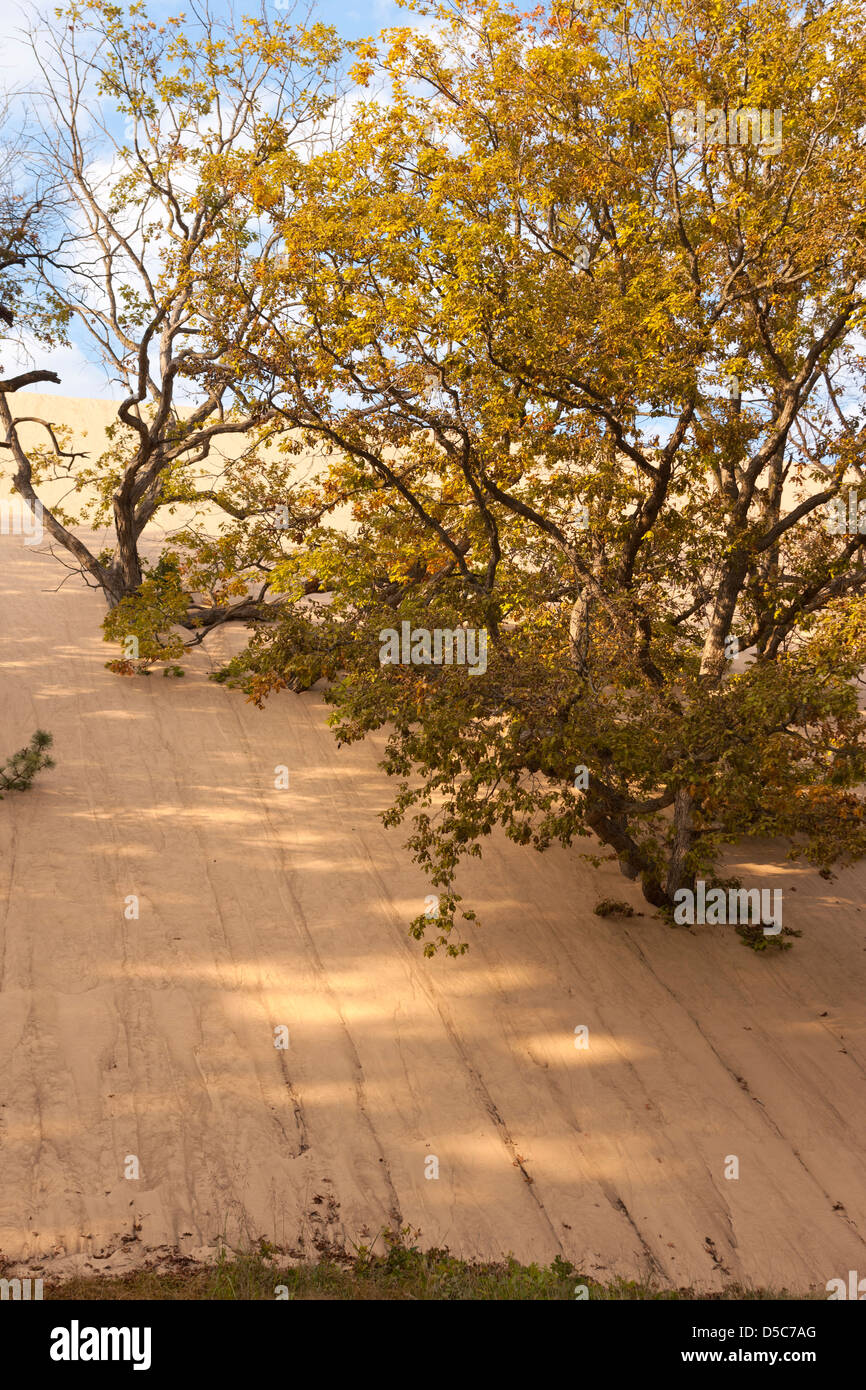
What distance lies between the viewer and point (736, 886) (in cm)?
1215

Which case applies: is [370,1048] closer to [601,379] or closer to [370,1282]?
[370,1282]

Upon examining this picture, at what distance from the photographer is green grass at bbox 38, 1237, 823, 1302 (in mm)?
6504

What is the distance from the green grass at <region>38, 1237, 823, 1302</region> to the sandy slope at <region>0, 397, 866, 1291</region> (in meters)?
0.27

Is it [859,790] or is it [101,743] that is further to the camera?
[859,790]

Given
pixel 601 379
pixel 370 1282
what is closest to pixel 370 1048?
pixel 370 1282

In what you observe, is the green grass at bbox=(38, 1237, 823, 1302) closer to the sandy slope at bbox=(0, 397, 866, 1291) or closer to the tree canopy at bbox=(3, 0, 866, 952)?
the sandy slope at bbox=(0, 397, 866, 1291)

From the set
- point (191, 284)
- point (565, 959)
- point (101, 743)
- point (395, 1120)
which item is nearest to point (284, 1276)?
point (395, 1120)

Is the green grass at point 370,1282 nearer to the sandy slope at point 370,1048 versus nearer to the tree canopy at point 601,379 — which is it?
the sandy slope at point 370,1048

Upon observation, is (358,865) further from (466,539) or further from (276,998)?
(466,539)

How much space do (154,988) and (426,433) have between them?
7249 mm

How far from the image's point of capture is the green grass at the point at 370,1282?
21.3 feet

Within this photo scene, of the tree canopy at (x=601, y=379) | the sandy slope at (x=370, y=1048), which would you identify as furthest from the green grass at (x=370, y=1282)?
the tree canopy at (x=601, y=379)

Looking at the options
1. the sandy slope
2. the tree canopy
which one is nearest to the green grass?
the sandy slope

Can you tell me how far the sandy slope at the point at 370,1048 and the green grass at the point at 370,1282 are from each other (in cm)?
27
